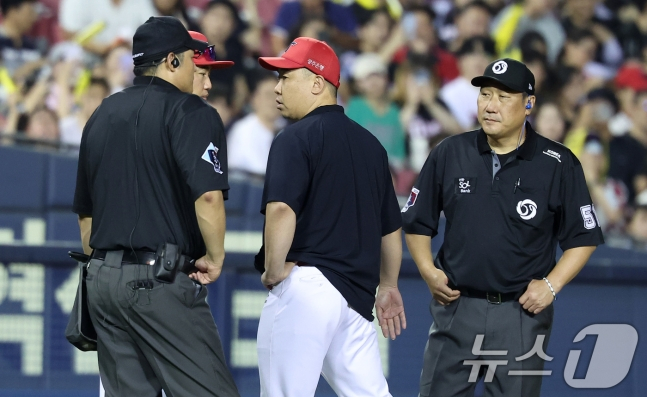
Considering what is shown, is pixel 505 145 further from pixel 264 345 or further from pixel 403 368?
pixel 403 368

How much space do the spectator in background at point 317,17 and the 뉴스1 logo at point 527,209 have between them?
16.4ft

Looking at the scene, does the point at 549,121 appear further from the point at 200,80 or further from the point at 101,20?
the point at 200,80

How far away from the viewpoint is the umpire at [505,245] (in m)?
3.87

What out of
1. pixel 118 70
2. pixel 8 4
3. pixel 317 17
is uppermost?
pixel 317 17

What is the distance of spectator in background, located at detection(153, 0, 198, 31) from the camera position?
8383 mm

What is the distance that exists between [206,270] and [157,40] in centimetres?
91

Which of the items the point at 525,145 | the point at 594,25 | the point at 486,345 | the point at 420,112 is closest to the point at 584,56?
the point at 594,25

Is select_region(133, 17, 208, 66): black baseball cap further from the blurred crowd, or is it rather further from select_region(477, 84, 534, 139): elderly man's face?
the blurred crowd

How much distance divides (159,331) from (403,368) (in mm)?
2162

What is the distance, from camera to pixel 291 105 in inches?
146

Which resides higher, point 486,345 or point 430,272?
point 430,272

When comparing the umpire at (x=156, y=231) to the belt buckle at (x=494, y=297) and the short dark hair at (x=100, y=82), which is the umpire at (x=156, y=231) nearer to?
the belt buckle at (x=494, y=297)

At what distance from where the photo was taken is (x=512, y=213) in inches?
153

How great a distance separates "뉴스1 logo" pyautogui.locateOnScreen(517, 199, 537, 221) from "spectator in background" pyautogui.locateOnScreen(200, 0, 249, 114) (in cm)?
452
